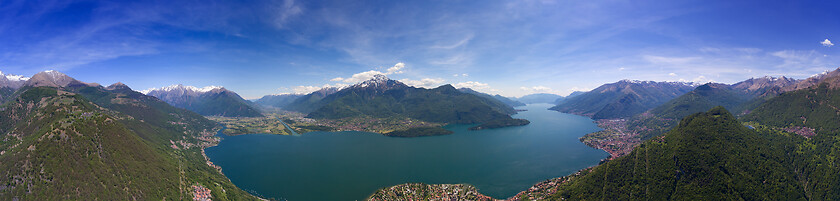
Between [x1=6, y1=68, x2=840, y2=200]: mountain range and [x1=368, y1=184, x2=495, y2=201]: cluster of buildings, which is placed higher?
[x1=6, y1=68, x2=840, y2=200]: mountain range

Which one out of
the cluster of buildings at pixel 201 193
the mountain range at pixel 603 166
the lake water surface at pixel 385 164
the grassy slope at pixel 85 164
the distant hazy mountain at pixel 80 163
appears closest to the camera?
the distant hazy mountain at pixel 80 163

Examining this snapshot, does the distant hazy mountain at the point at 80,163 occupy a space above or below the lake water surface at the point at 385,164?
above

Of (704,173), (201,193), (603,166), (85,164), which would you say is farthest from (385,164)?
(704,173)

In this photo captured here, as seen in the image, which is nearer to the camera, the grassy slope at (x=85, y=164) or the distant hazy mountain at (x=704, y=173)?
the grassy slope at (x=85, y=164)

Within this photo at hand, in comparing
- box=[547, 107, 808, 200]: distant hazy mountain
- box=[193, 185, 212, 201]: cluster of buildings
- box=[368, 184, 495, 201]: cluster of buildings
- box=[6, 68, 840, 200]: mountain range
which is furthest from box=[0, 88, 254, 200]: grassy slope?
box=[547, 107, 808, 200]: distant hazy mountain

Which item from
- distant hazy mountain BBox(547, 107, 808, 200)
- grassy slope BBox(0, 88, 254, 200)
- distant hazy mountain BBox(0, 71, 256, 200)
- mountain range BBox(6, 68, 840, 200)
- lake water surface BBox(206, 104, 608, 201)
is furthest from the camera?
lake water surface BBox(206, 104, 608, 201)

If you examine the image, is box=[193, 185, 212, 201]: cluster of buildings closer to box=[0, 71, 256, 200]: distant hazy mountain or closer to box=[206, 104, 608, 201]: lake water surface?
box=[0, 71, 256, 200]: distant hazy mountain

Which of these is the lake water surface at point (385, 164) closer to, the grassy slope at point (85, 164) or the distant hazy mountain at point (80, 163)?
the distant hazy mountain at point (80, 163)

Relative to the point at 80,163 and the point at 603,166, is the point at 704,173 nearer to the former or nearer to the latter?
the point at 603,166

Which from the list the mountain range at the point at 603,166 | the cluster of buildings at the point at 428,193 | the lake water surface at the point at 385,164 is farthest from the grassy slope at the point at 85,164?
the cluster of buildings at the point at 428,193
